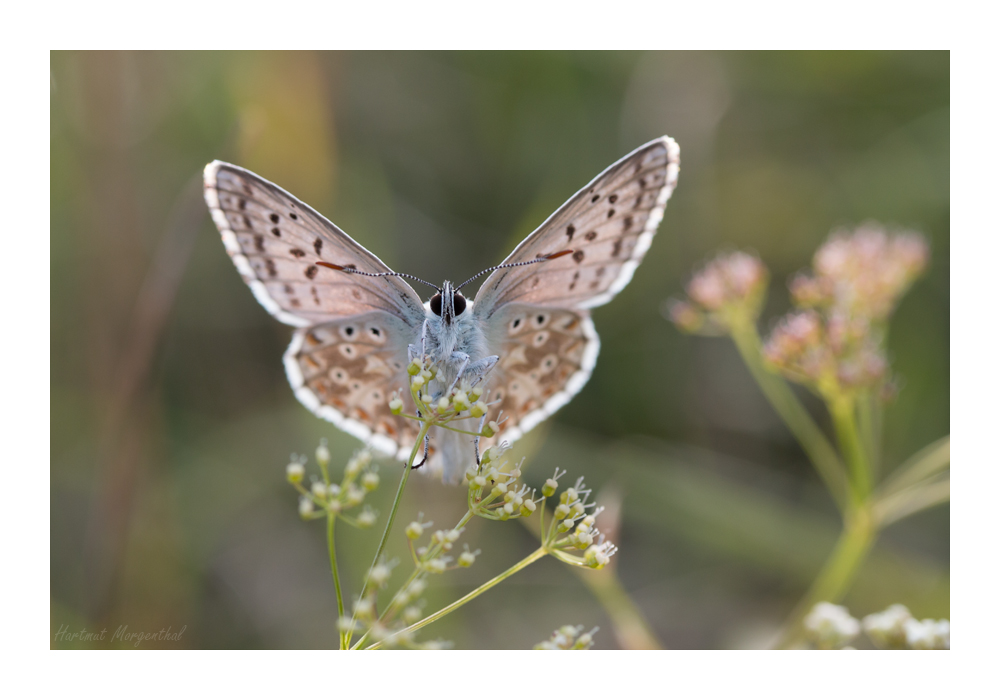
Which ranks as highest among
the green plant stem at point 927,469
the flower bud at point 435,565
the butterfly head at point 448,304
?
the butterfly head at point 448,304

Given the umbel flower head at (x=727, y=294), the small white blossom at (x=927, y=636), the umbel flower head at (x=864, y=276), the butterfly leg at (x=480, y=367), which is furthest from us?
the umbel flower head at (x=727, y=294)

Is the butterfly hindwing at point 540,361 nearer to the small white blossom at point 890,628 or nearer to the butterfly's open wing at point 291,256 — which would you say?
the butterfly's open wing at point 291,256

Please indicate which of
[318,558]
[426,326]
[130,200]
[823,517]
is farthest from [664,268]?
[130,200]

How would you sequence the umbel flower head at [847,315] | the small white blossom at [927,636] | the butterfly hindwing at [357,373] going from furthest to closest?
1. the umbel flower head at [847,315]
2. the butterfly hindwing at [357,373]
3. the small white blossom at [927,636]

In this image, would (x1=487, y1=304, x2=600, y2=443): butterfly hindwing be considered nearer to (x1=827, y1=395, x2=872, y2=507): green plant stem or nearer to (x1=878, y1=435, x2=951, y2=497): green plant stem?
(x1=827, y1=395, x2=872, y2=507): green plant stem

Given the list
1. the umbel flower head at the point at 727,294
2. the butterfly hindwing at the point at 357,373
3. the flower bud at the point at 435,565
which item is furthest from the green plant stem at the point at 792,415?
the flower bud at the point at 435,565

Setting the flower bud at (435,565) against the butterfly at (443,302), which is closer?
the flower bud at (435,565)

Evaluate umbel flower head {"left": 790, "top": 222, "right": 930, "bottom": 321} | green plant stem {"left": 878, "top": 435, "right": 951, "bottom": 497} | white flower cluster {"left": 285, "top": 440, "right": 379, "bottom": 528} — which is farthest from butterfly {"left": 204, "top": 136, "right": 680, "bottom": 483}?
green plant stem {"left": 878, "top": 435, "right": 951, "bottom": 497}
